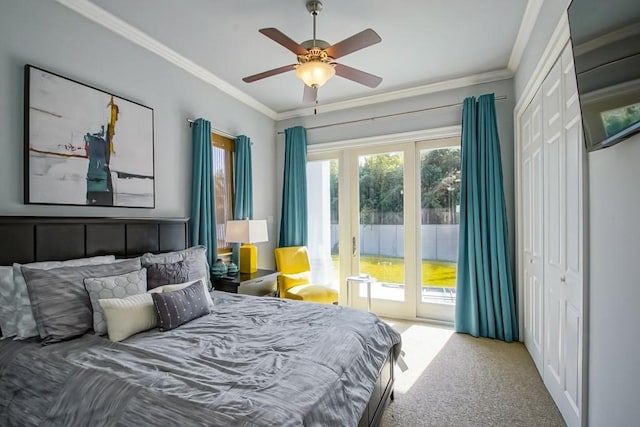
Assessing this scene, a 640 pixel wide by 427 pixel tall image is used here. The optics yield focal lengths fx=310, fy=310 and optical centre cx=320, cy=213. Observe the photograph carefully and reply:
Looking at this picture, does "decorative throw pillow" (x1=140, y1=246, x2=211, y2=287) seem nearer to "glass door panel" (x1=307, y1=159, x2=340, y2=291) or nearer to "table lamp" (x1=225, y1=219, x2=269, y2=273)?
"table lamp" (x1=225, y1=219, x2=269, y2=273)

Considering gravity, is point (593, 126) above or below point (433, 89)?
below

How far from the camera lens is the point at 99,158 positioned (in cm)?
240

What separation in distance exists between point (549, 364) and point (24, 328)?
3.36 meters

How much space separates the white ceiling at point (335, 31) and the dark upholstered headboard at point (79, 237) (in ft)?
5.13

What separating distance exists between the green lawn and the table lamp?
1.34 m

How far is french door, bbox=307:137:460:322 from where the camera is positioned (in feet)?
12.6

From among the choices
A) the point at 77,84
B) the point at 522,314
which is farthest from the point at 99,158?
the point at 522,314

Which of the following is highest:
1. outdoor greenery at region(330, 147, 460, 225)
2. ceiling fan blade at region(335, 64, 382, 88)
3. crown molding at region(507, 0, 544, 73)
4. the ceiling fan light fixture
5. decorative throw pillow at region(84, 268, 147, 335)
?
crown molding at region(507, 0, 544, 73)

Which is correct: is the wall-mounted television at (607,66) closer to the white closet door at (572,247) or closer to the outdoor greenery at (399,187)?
the white closet door at (572,247)

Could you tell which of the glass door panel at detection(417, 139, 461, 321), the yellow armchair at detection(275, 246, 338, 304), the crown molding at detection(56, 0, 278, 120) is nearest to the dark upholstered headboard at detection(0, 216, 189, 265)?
the yellow armchair at detection(275, 246, 338, 304)

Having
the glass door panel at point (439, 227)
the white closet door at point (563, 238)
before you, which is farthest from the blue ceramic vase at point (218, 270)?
the white closet door at point (563, 238)

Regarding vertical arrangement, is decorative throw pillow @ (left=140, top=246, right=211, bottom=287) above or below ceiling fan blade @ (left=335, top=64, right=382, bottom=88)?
below

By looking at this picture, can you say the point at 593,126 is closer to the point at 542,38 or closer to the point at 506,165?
the point at 542,38

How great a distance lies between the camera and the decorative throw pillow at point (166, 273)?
2.19 meters
